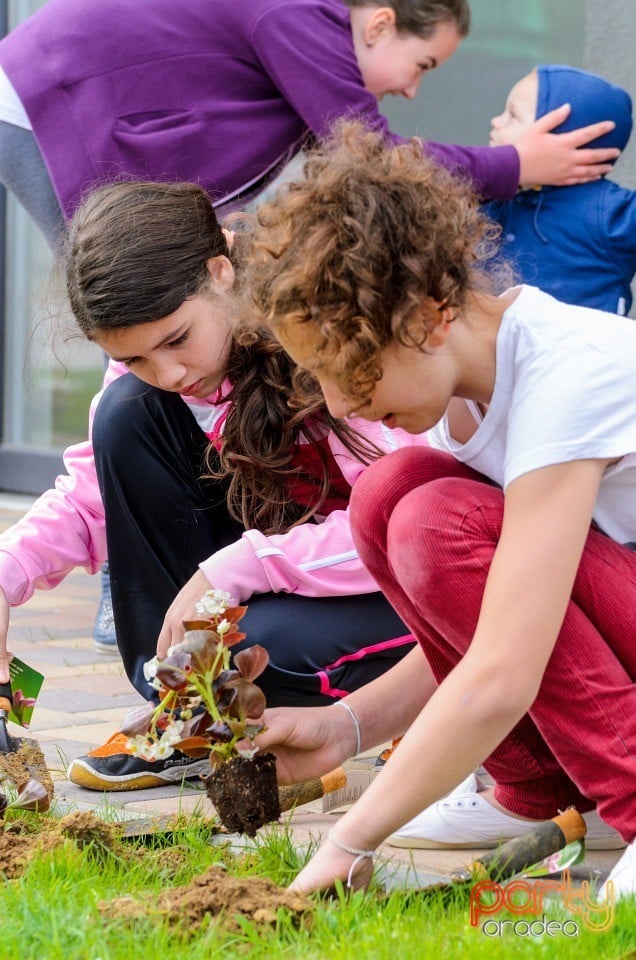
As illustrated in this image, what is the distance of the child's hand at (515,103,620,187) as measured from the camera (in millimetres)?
3285

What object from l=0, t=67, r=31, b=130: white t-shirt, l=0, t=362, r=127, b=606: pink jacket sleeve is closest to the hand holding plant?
l=0, t=362, r=127, b=606: pink jacket sleeve

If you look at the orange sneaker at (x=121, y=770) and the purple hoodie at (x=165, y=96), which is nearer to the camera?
the orange sneaker at (x=121, y=770)

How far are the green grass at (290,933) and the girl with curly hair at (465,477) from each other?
82 mm

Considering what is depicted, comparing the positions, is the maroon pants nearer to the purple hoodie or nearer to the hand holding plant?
the hand holding plant

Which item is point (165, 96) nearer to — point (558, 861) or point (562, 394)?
point (562, 394)

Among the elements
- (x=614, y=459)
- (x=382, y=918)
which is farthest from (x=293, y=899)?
(x=614, y=459)

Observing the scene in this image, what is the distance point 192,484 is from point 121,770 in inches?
22.1

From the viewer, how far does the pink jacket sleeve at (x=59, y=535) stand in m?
2.48

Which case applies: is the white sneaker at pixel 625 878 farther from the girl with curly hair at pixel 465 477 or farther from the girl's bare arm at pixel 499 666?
the girl's bare arm at pixel 499 666

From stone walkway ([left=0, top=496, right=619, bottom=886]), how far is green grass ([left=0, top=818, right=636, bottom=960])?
171mm

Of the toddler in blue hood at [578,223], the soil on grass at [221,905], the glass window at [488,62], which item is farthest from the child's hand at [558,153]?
the soil on grass at [221,905]

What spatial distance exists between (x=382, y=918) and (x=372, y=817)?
0.39ft

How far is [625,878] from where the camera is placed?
166 cm

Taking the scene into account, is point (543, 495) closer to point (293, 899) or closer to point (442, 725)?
point (442, 725)
